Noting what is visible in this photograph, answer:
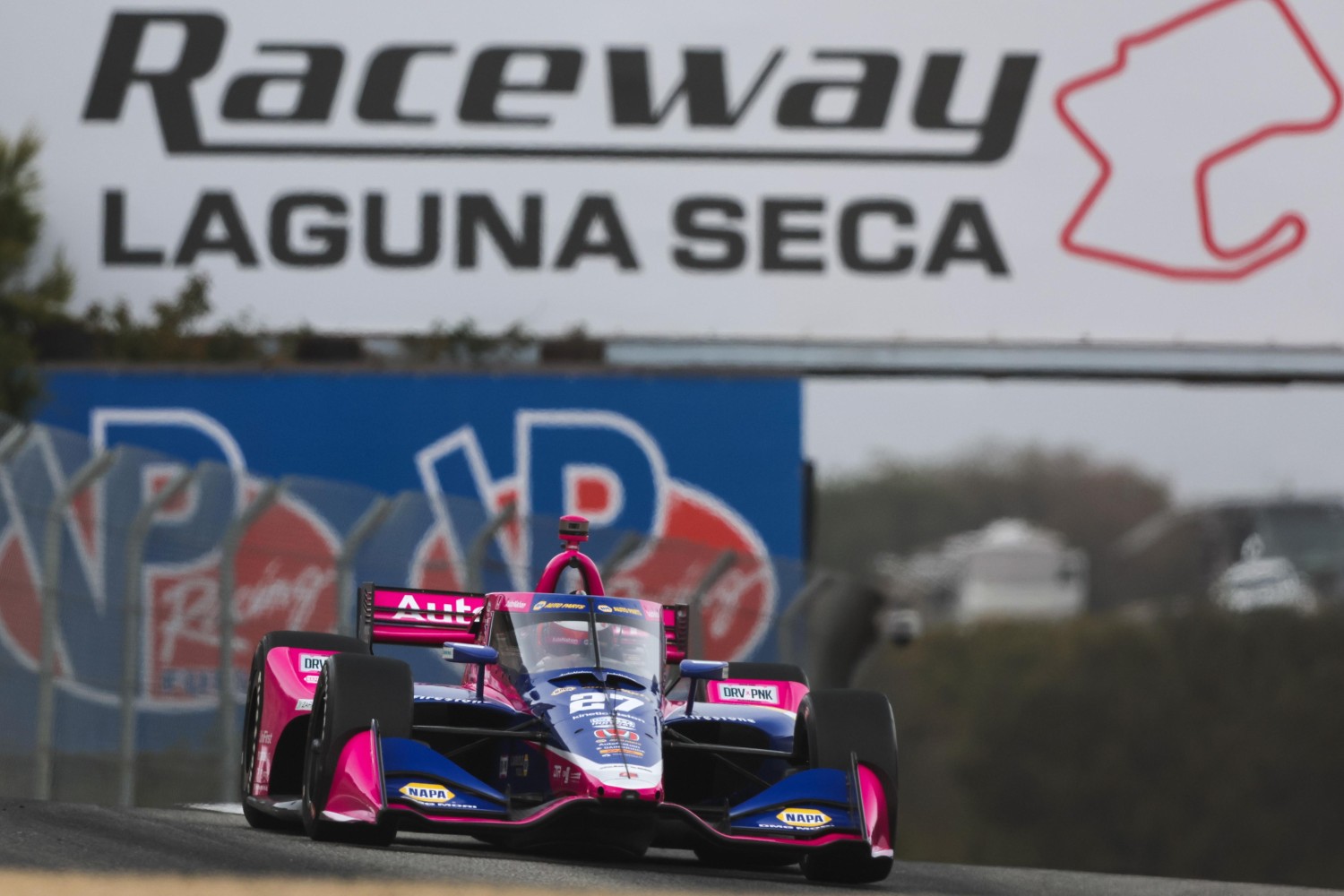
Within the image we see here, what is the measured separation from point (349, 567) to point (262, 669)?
8.94ft

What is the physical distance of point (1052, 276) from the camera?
21.4 meters

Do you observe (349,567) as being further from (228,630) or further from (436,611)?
(436,611)


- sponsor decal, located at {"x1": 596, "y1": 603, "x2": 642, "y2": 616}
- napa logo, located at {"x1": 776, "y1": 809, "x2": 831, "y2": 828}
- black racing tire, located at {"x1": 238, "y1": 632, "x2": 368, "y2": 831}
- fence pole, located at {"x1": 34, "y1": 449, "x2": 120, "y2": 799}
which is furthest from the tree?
napa logo, located at {"x1": 776, "y1": 809, "x2": 831, "y2": 828}

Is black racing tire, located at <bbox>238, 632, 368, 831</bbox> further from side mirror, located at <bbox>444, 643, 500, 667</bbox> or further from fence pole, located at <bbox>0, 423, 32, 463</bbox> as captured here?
fence pole, located at <bbox>0, 423, 32, 463</bbox>

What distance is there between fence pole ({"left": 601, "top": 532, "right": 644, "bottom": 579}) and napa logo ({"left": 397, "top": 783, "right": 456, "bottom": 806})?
224 inches

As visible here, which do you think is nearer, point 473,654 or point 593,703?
point 593,703

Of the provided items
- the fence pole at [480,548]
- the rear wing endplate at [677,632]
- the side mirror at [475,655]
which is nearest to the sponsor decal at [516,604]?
the side mirror at [475,655]

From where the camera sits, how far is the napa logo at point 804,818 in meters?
8.12

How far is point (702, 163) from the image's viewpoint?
70.7 feet

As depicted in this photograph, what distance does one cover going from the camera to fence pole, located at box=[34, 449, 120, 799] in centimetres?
1050

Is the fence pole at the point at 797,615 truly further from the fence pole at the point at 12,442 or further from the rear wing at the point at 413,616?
the fence pole at the point at 12,442

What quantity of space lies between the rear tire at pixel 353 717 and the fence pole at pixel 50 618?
2861mm

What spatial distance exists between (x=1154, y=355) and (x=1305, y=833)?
14.3 m

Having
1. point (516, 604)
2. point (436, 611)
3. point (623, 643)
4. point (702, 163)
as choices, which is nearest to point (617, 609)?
point (623, 643)
